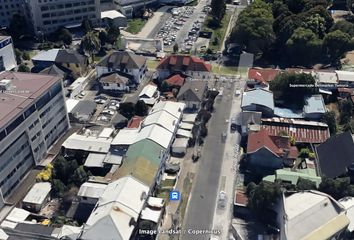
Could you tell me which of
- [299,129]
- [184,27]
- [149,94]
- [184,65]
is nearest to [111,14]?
[184,27]

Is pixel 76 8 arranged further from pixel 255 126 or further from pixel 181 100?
pixel 255 126

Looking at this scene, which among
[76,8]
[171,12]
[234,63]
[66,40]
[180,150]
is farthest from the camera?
[171,12]

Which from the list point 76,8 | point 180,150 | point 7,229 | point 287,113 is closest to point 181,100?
point 180,150

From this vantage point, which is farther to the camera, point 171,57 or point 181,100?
point 171,57

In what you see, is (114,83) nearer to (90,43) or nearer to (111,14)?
(90,43)

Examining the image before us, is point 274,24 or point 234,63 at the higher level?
point 274,24

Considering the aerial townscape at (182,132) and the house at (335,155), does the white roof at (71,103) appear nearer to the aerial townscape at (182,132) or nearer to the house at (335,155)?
the aerial townscape at (182,132)
